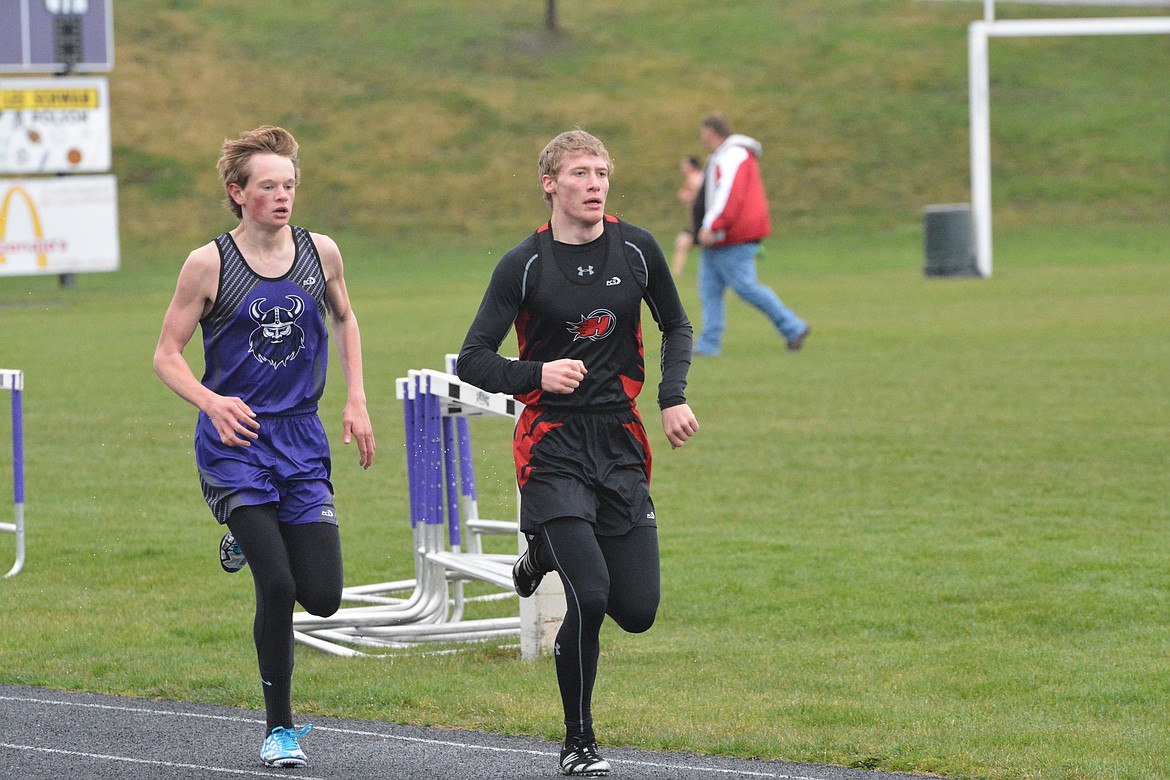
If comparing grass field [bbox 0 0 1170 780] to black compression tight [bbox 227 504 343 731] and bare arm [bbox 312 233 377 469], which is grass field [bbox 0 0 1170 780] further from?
bare arm [bbox 312 233 377 469]

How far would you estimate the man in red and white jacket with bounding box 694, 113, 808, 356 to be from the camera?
18109 mm

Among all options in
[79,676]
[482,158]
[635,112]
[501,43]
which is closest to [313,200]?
[482,158]

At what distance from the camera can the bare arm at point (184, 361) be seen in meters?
5.50

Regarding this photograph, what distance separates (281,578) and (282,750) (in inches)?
21.2

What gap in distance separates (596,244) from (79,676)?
297 cm

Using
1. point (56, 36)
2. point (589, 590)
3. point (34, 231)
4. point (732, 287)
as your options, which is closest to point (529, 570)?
point (589, 590)

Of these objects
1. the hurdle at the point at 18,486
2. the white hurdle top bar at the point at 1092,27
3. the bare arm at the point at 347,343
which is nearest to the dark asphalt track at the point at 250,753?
the bare arm at the point at 347,343

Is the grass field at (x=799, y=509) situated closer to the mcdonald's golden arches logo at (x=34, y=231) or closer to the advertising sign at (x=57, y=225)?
the advertising sign at (x=57, y=225)

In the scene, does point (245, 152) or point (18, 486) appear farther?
point (18, 486)

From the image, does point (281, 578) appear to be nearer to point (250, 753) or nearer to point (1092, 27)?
point (250, 753)

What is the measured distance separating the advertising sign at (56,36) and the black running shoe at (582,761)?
29.7 metres

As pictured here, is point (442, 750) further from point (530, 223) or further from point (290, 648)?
point (530, 223)

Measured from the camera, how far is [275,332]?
5703 millimetres

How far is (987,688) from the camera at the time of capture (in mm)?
6750
